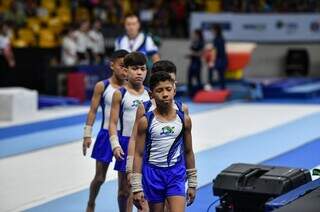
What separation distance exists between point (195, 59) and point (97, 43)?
10.7ft

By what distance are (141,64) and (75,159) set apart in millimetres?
5041

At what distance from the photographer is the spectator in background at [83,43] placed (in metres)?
22.2

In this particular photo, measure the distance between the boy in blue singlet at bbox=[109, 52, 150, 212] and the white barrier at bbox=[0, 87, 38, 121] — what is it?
9272 mm

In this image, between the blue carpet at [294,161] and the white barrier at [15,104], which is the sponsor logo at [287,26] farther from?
the blue carpet at [294,161]

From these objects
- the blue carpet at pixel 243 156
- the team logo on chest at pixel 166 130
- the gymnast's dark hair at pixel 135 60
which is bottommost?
the blue carpet at pixel 243 156

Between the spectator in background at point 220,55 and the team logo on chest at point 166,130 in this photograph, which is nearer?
the team logo on chest at point 166,130

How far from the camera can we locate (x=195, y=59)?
70.8ft

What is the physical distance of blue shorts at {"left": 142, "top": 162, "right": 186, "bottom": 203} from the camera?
596cm

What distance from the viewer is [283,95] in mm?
21594

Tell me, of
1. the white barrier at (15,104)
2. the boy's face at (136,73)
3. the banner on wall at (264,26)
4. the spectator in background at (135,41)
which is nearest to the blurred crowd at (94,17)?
Answer: the banner on wall at (264,26)

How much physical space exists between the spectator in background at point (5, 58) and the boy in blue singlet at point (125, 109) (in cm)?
1350

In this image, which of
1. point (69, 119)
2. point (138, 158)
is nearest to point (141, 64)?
point (138, 158)

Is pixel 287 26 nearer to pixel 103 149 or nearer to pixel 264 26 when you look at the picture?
pixel 264 26

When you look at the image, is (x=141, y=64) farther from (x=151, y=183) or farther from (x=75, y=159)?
(x=75, y=159)
